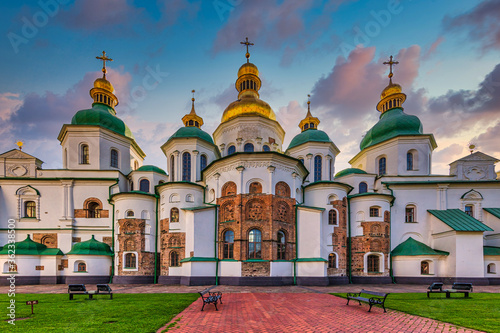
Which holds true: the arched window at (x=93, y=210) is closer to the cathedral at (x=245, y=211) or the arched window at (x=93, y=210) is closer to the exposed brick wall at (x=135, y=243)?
the cathedral at (x=245, y=211)

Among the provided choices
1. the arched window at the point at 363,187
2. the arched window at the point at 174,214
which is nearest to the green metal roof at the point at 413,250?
the arched window at the point at 363,187

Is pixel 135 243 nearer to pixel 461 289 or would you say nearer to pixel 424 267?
pixel 461 289

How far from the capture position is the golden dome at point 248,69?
3056cm

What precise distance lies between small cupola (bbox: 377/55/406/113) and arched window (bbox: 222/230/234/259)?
83.2 feet

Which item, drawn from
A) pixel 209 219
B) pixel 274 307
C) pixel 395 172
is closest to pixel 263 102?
pixel 209 219

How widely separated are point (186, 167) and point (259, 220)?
10225 millimetres

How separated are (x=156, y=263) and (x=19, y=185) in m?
15.1

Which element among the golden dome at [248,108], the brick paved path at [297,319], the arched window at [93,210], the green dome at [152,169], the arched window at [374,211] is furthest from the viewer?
the golden dome at [248,108]

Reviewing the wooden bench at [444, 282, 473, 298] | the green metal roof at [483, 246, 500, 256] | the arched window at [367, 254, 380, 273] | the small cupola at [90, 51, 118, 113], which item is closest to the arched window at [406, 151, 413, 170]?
the green metal roof at [483, 246, 500, 256]

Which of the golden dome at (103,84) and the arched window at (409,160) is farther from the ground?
the golden dome at (103,84)

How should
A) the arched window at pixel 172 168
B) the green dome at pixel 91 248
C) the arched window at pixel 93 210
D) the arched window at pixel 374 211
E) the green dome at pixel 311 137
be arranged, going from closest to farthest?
the green dome at pixel 91 248 < the arched window at pixel 374 211 < the arched window at pixel 93 210 < the arched window at pixel 172 168 < the green dome at pixel 311 137

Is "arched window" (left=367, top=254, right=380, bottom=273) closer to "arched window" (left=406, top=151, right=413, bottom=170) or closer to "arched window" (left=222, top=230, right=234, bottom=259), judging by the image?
"arched window" (left=406, top=151, right=413, bottom=170)

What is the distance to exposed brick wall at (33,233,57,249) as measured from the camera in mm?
23531

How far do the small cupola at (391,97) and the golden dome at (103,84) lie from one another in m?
33.9
